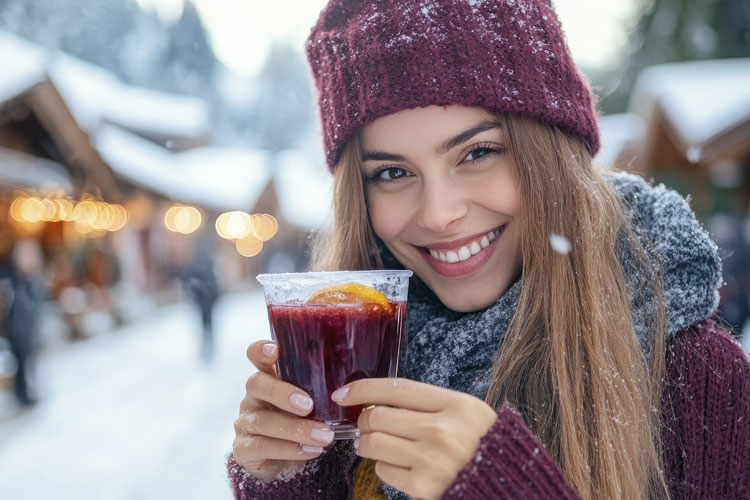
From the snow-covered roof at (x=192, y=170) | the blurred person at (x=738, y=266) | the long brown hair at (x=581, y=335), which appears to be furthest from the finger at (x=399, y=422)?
the snow-covered roof at (x=192, y=170)

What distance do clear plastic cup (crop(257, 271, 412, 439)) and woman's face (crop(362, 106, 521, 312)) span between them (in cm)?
34

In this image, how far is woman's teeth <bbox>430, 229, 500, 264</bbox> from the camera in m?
1.78

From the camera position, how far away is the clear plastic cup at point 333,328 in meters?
1.39

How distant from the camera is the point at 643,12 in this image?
22.1m

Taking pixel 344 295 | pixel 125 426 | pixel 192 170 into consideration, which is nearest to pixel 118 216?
pixel 192 170

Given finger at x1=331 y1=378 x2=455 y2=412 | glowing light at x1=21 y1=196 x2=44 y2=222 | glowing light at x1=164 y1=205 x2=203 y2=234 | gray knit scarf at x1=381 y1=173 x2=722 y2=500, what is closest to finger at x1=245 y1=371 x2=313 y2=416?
finger at x1=331 y1=378 x2=455 y2=412

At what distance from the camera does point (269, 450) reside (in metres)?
1.57

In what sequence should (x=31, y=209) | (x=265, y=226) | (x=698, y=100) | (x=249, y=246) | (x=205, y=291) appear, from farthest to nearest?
1. (x=249, y=246)
2. (x=265, y=226)
3. (x=205, y=291)
4. (x=31, y=209)
5. (x=698, y=100)

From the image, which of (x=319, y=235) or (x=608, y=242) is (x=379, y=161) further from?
(x=319, y=235)

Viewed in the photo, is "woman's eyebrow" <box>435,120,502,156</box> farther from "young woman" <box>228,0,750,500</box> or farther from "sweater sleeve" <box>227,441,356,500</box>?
"sweater sleeve" <box>227,441,356,500</box>

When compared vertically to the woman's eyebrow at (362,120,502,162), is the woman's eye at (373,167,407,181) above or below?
below

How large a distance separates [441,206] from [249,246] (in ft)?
102

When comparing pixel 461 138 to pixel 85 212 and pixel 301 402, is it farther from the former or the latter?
pixel 85 212

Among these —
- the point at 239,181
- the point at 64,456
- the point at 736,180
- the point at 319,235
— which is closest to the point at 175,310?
the point at 239,181
